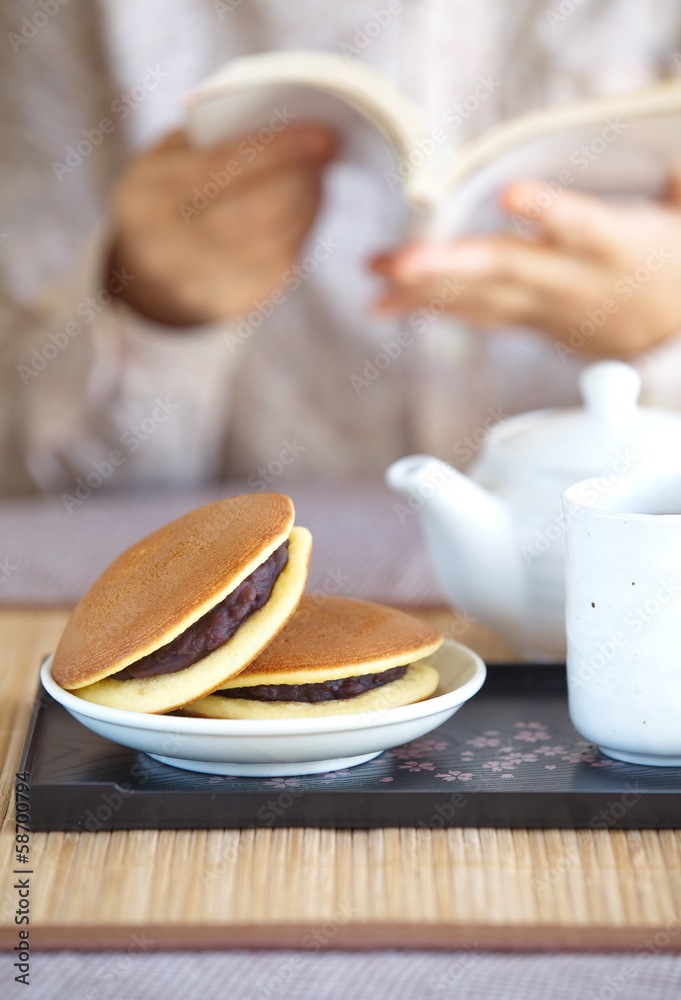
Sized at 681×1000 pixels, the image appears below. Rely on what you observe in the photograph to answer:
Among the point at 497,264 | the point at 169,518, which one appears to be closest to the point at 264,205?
the point at 497,264

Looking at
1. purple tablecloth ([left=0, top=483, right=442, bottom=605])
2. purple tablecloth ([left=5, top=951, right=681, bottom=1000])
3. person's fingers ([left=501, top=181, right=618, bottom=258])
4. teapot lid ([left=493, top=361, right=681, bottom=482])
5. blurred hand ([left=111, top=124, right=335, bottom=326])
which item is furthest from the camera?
blurred hand ([left=111, top=124, right=335, bottom=326])

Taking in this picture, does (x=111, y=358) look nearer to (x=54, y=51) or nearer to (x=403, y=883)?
(x=54, y=51)

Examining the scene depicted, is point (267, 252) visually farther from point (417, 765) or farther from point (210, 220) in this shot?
point (417, 765)

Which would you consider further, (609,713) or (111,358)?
(111,358)

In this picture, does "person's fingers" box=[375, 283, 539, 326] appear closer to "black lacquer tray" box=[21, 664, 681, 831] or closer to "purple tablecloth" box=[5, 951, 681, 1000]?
"black lacquer tray" box=[21, 664, 681, 831]

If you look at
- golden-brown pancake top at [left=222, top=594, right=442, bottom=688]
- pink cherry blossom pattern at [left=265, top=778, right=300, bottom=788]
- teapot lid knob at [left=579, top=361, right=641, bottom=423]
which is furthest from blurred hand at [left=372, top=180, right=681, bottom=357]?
pink cherry blossom pattern at [left=265, top=778, right=300, bottom=788]

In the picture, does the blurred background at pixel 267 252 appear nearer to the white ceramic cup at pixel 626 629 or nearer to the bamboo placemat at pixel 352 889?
the white ceramic cup at pixel 626 629

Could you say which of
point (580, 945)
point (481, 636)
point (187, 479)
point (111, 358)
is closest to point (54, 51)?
point (111, 358)
